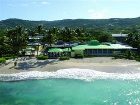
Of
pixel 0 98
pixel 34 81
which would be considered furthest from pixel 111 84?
pixel 0 98

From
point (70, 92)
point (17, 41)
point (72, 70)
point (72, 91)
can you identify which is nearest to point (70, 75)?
point (72, 70)

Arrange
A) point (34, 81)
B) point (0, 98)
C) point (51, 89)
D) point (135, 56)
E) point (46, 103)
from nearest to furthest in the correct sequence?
point (46, 103), point (0, 98), point (51, 89), point (34, 81), point (135, 56)

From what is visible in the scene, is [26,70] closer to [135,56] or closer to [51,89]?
[51,89]

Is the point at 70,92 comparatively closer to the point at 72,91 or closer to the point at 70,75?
the point at 72,91

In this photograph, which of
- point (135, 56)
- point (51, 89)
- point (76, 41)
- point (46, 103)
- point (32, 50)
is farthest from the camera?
point (76, 41)

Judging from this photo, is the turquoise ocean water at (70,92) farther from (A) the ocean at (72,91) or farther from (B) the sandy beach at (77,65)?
(B) the sandy beach at (77,65)

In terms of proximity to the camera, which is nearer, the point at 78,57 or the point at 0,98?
the point at 0,98
